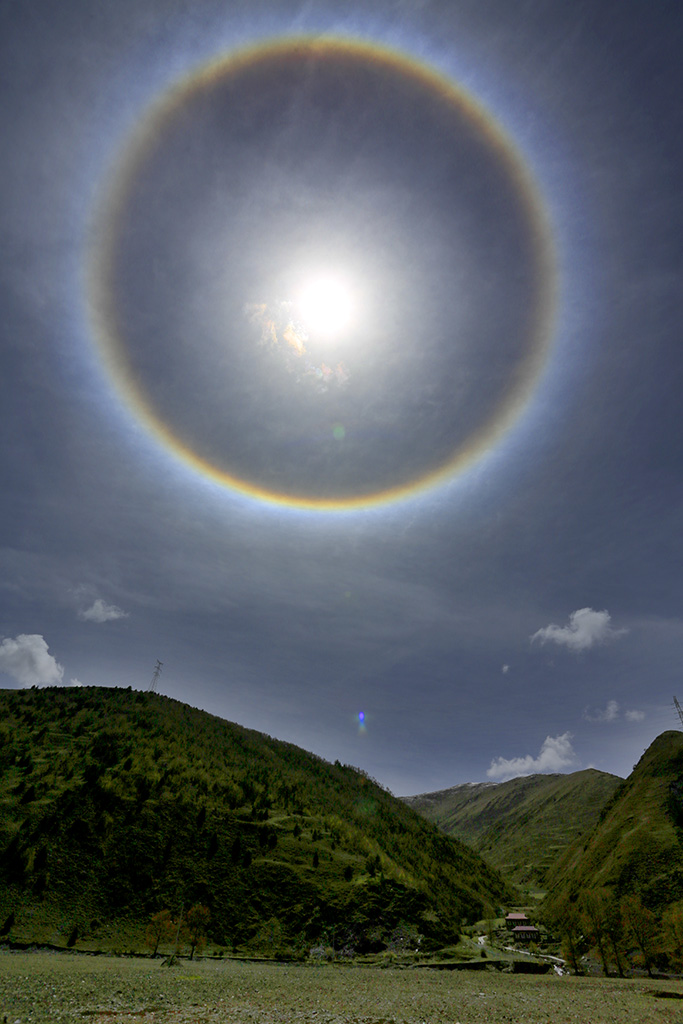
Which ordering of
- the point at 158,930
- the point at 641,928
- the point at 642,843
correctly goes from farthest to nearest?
the point at 642,843
the point at 641,928
the point at 158,930

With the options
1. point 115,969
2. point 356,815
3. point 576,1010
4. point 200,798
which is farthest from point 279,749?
point 576,1010

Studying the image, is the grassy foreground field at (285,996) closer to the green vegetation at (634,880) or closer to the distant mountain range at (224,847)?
the distant mountain range at (224,847)

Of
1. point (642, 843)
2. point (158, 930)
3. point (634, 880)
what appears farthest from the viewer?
point (642, 843)

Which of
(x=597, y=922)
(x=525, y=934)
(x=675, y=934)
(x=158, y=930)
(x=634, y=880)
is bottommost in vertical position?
(x=525, y=934)

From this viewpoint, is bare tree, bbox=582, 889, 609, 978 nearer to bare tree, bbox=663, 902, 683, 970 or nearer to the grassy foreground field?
bare tree, bbox=663, 902, 683, 970

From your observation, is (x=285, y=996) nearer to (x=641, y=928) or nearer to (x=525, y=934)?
(x=641, y=928)

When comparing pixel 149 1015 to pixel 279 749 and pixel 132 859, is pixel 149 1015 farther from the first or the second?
pixel 279 749

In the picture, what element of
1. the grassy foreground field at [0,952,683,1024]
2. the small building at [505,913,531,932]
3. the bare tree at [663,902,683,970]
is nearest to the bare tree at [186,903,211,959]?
the grassy foreground field at [0,952,683,1024]

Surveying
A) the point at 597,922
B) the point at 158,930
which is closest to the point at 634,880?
the point at 597,922
